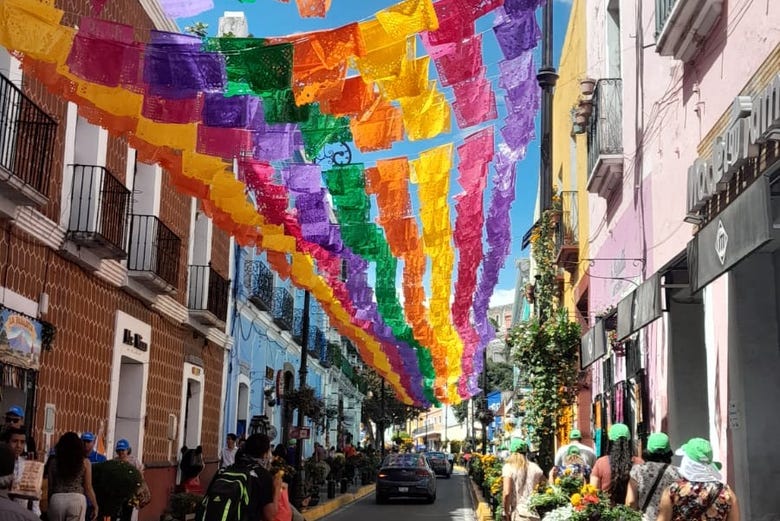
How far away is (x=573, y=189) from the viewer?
1947cm

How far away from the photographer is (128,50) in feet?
30.0

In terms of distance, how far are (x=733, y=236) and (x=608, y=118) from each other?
23.5ft

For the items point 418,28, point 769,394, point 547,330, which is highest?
point 418,28

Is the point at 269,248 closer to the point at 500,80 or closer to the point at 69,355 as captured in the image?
the point at 69,355

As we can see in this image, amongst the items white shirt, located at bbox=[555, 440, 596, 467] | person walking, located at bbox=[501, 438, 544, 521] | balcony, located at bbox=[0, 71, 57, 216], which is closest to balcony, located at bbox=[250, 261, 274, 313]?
balcony, located at bbox=[0, 71, 57, 216]

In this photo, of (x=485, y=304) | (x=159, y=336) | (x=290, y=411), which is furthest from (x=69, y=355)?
(x=290, y=411)

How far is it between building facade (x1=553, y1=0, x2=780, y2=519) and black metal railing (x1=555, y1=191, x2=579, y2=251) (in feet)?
9.30

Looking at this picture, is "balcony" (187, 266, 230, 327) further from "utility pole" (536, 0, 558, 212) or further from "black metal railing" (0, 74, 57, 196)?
"utility pole" (536, 0, 558, 212)

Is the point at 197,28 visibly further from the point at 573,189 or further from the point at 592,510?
the point at 592,510

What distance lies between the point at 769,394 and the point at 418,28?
15.1ft

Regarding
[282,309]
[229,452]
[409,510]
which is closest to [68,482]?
[229,452]

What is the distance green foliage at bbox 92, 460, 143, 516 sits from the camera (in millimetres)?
10367

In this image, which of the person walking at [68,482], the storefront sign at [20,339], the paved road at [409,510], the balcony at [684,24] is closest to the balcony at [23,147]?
the storefront sign at [20,339]

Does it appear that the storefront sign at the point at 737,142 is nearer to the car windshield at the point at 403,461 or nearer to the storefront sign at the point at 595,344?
the storefront sign at the point at 595,344
